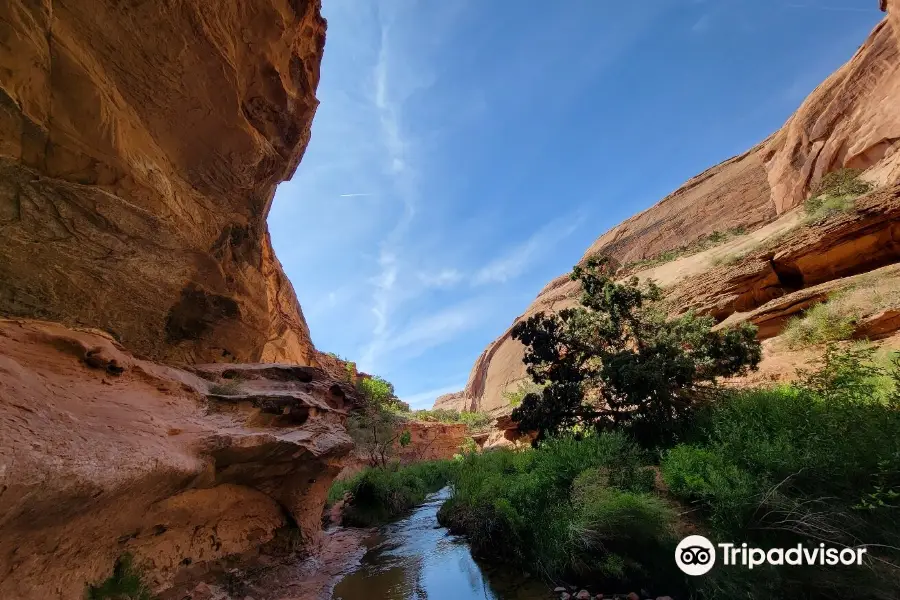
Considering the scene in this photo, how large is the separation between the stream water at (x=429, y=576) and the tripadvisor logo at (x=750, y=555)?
96.3 inches

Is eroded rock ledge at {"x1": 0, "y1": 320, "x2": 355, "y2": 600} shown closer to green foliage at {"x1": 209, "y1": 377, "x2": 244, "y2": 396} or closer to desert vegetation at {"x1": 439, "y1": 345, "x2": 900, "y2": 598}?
green foliage at {"x1": 209, "y1": 377, "x2": 244, "y2": 396}

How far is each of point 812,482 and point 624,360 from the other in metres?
5.75

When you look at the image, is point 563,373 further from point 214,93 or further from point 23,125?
point 23,125

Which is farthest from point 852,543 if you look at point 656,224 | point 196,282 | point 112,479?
point 656,224

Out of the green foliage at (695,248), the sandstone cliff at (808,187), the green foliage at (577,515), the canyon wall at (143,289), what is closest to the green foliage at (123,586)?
the canyon wall at (143,289)

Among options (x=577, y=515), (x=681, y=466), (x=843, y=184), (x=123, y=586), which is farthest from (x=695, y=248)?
(x=123, y=586)

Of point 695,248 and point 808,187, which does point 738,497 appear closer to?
point 808,187

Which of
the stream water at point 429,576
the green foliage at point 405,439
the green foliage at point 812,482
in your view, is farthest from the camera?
the green foliage at point 405,439

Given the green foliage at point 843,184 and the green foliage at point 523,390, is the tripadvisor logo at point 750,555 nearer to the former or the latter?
the green foliage at point 523,390

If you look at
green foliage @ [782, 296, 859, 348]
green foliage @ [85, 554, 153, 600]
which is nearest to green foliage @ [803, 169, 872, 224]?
green foliage @ [782, 296, 859, 348]

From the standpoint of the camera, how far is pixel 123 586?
5.40 m

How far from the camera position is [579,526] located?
245 inches

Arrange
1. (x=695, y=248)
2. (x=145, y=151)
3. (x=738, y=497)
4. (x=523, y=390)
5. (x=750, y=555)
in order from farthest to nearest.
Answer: (x=695, y=248) < (x=523, y=390) < (x=145, y=151) < (x=738, y=497) < (x=750, y=555)

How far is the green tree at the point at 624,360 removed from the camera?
32.9ft
